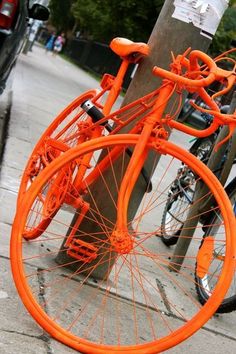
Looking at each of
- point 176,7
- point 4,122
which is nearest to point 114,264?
point 176,7

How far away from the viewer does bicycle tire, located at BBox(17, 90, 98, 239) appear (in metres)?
3.83

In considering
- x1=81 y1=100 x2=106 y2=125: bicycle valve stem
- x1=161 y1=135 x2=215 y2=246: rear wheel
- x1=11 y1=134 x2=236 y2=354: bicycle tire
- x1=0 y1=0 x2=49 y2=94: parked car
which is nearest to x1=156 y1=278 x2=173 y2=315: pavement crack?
x1=11 y1=134 x2=236 y2=354: bicycle tire

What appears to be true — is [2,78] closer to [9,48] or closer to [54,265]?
[9,48]

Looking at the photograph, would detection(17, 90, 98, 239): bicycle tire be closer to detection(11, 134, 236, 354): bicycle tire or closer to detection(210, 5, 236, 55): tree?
detection(11, 134, 236, 354): bicycle tire

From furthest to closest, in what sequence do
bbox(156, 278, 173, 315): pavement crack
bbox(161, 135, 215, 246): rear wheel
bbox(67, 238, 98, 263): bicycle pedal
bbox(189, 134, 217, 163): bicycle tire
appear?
bbox(189, 134, 217, 163): bicycle tire → bbox(161, 135, 215, 246): rear wheel → bbox(156, 278, 173, 315): pavement crack → bbox(67, 238, 98, 263): bicycle pedal

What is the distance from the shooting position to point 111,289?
388cm

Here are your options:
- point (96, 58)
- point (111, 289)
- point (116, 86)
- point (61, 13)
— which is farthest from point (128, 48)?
point (61, 13)

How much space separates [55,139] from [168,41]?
2.81 ft

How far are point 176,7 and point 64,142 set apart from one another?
0.98 meters

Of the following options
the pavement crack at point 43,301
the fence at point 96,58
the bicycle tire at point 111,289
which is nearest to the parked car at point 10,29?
the bicycle tire at point 111,289

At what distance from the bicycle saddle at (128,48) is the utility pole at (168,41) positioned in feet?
0.27

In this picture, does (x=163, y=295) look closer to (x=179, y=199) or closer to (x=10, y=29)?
(x=179, y=199)

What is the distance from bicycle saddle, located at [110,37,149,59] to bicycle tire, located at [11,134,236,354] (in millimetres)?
550

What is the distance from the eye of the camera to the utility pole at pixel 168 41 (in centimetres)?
360
